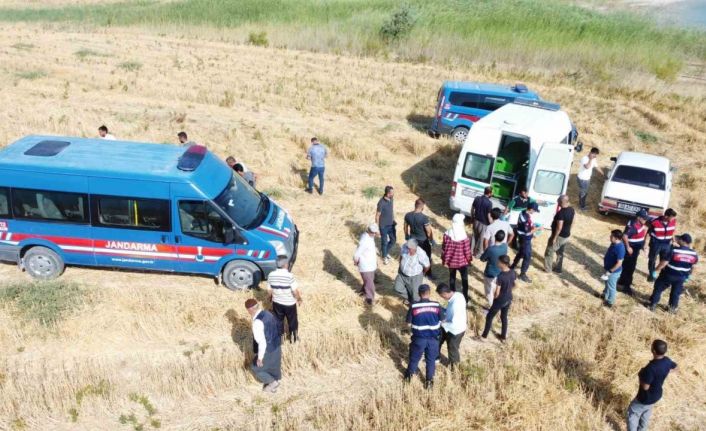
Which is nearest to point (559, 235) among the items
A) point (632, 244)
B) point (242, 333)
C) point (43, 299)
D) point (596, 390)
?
point (632, 244)

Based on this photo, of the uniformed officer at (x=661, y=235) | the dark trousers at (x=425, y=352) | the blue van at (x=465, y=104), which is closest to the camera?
the dark trousers at (x=425, y=352)

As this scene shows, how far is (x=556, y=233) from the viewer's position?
10445 millimetres

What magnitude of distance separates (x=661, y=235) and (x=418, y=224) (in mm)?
4786

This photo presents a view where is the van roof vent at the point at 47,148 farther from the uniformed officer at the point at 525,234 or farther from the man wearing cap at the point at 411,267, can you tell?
the uniformed officer at the point at 525,234

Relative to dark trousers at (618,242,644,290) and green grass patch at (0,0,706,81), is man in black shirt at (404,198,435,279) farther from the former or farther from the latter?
green grass patch at (0,0,706,81)

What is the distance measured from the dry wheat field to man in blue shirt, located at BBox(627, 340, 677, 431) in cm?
49

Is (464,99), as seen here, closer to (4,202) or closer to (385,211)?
(385,211)

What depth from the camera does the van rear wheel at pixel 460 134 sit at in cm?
1745

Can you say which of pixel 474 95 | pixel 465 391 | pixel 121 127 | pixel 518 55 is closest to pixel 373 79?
pixel 474 95

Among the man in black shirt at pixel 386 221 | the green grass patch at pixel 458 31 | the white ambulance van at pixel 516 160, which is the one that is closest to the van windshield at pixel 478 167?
the white ambulance van at pixel 516 160

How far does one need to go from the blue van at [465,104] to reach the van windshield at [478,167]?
5091mm

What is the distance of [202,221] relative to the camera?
921cm

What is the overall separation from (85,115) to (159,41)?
1313cm

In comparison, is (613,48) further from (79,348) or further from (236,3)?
(79,348)
